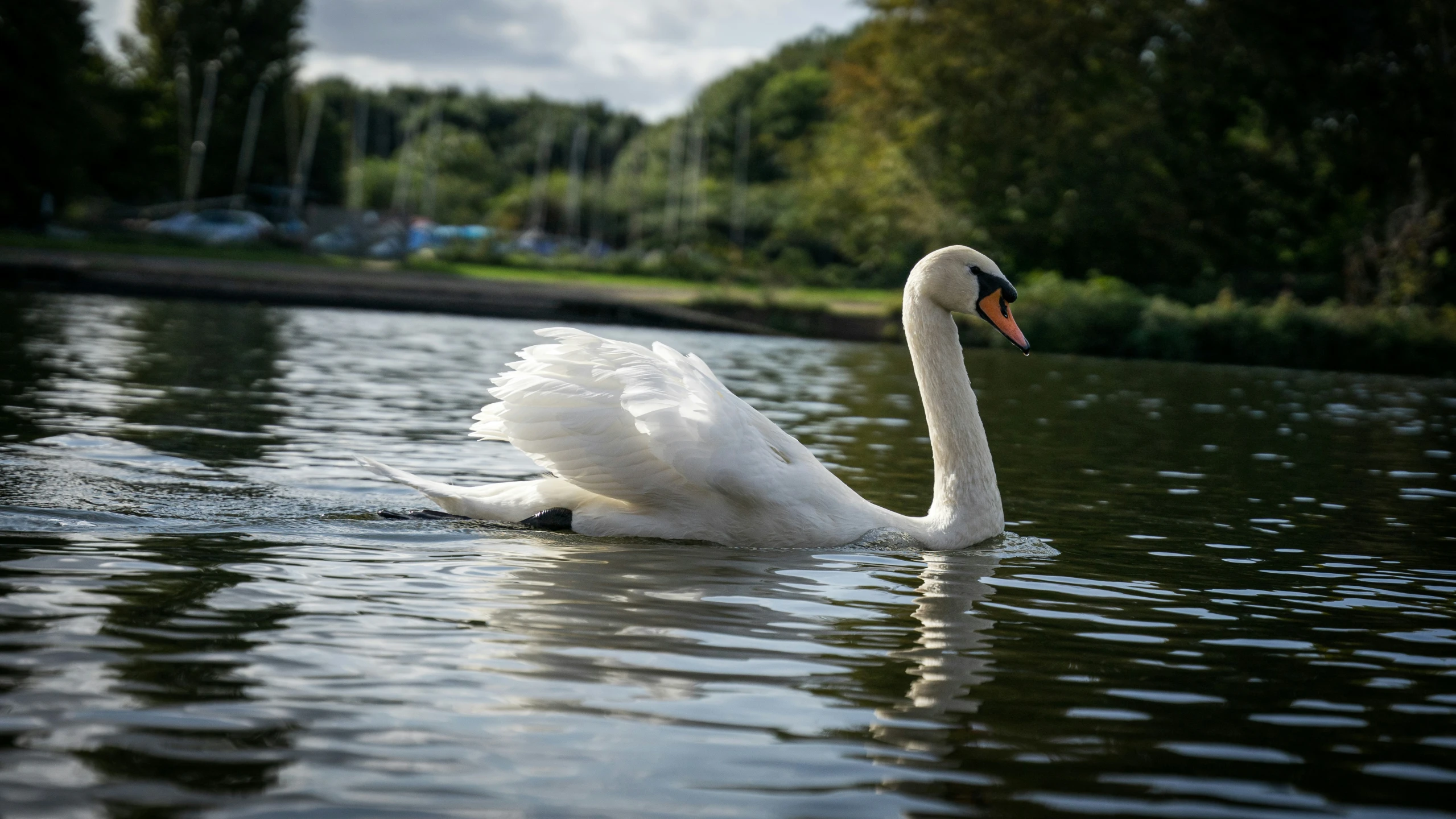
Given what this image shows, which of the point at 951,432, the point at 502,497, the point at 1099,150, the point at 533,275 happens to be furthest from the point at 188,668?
the point at 533,275

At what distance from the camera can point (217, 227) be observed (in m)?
57.3

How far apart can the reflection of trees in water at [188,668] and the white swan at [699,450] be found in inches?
58.0

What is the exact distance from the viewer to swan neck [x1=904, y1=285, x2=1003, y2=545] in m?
7.56

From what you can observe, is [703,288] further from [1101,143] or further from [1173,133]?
[1173,133]

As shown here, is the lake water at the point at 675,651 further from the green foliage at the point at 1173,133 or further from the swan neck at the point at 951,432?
the green foliage at the point at 1173,133

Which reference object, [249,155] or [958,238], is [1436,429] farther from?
[249,155]

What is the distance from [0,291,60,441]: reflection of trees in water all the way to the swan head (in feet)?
19.6

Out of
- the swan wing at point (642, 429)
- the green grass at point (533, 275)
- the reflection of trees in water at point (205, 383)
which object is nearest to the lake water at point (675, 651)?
the reflection of trees in water at point (205, 383)

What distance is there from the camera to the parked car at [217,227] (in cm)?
5334

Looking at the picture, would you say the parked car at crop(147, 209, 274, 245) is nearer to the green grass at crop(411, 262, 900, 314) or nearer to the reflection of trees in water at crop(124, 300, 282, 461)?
the green grass at crop(411, 262, 900, 314)

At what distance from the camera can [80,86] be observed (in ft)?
149

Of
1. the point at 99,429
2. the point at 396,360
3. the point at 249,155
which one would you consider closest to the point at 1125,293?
the point at 396,360

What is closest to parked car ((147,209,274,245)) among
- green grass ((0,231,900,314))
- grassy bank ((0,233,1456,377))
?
green grass ((0,231,900,314))

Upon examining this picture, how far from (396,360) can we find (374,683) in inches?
652
